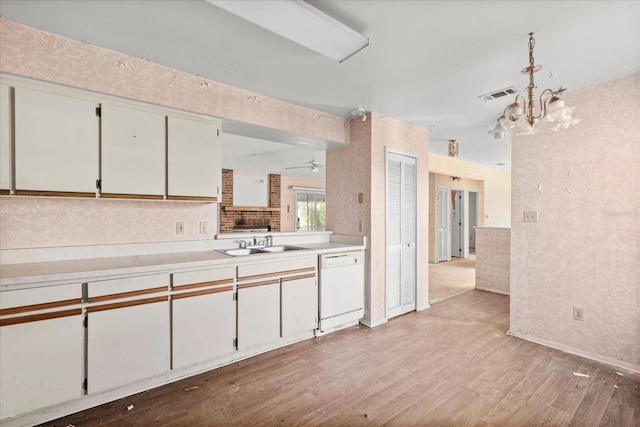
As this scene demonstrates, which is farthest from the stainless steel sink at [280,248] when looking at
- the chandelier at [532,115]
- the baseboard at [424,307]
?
the chandelier at [532,115]

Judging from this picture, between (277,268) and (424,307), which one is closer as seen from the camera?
(277,268)

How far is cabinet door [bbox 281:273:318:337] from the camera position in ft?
9.25

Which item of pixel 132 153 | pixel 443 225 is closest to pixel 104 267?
pixel 132 153

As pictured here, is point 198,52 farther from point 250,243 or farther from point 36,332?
point 36,332

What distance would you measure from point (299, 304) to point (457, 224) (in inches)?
280

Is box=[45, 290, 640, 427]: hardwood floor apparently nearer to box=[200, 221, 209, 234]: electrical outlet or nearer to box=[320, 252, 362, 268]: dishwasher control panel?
box=[320, 252, 362, 268]: dishwasher control panel

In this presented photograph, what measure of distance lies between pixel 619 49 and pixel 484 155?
13.7 feet

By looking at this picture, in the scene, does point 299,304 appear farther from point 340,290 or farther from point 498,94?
point 498,94

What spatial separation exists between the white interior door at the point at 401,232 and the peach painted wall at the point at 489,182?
3429 millimetres

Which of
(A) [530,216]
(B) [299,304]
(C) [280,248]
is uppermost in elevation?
(A) [530,216]

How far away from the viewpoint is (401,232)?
3799mm

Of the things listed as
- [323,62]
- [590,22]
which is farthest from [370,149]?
[590,22]

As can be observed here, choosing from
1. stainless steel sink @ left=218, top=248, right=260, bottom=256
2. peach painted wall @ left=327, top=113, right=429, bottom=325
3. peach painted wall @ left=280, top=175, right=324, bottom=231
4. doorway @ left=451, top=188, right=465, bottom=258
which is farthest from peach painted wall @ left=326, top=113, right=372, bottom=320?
peach painted wall @ left=280, top=175, right=324, bottom=231

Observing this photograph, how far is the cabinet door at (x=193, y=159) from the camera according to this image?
2.48m
